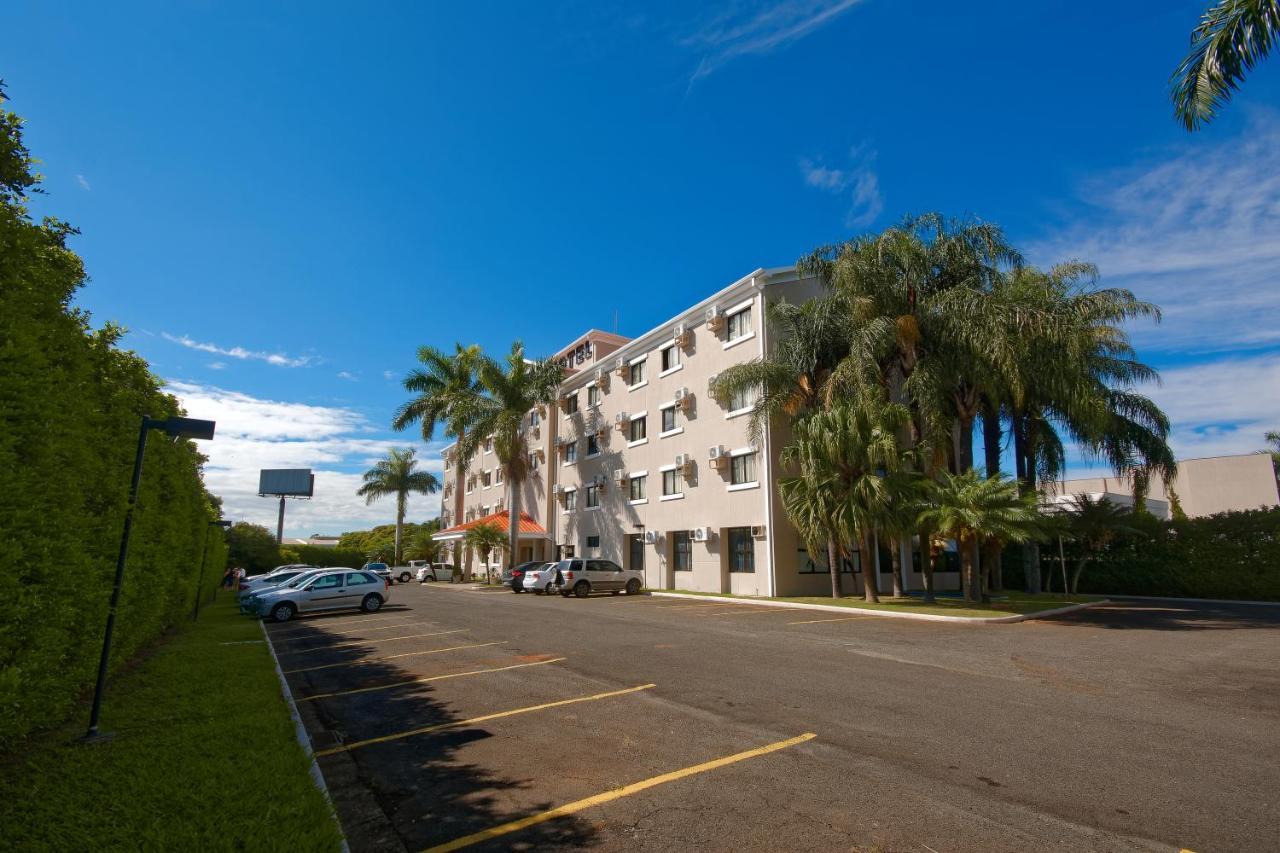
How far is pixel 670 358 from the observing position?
32562 mm

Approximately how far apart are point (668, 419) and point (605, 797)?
89.8 feet

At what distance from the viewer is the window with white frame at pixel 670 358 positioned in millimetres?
31953

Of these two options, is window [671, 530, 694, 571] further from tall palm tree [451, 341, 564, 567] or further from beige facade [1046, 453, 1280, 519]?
beige facade [1046, 453, 1280, 519]

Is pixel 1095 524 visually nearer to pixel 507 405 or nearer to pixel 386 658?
pixel 386 658

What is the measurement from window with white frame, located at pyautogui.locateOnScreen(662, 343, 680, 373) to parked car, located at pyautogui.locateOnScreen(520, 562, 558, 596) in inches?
431

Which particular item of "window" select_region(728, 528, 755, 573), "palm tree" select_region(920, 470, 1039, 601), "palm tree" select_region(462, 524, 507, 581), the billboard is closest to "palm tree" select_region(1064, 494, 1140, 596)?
"palm tree" select_region(920, 470, 1039, 601)

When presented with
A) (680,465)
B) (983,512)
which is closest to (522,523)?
(680,465)

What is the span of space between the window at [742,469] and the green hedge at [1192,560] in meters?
13.3

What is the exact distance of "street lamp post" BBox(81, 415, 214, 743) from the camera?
6441 millimetres

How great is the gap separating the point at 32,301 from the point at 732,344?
24.0 meters

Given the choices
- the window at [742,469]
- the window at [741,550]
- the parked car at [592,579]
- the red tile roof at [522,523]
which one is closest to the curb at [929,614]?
the window at [741,550]

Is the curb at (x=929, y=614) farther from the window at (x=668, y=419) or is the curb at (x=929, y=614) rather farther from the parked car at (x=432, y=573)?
the parked car at (x=432, y=573)

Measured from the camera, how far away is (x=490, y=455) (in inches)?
2180

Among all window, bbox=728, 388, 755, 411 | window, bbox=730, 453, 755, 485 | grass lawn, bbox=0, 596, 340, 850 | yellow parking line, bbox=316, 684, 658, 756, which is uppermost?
window, bbox=728, 388, 755, 411
